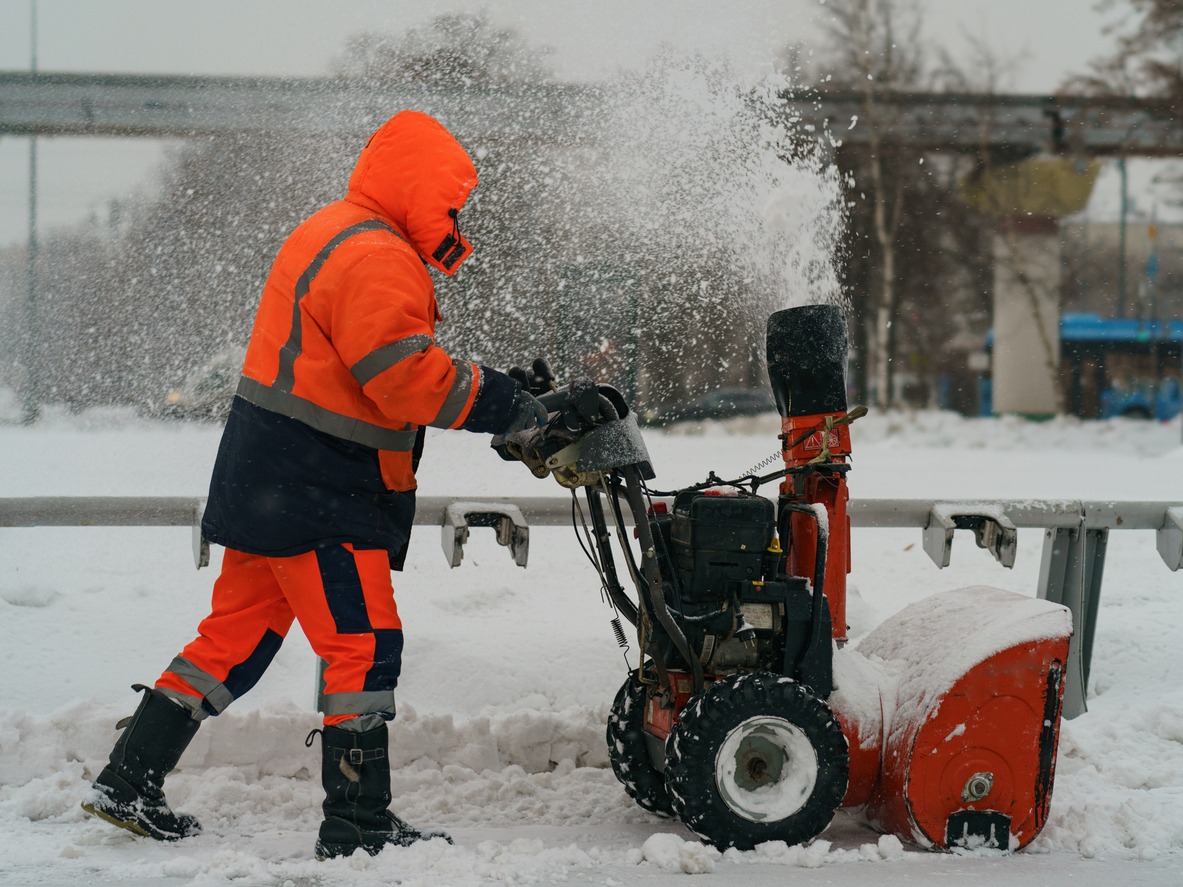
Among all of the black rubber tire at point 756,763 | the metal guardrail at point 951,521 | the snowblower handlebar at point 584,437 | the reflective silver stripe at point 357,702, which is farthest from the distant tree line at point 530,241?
the reflective silver stripe at point 357,702

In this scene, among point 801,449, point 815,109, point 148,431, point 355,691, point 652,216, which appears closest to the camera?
point 355,691

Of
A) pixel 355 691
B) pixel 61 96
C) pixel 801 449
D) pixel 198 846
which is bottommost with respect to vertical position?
pixel 198 846

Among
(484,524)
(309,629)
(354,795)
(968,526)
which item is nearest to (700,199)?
(968,526)

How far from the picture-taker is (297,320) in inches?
106

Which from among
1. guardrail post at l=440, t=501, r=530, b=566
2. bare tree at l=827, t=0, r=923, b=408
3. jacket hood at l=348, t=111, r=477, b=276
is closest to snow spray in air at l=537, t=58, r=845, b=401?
guardrail post at l=440, t=501, r=530, b=566

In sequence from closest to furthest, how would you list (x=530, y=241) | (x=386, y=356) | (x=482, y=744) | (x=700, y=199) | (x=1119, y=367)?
(x=386, y=356) < (x=482, y=744) < (x=700, y=199) < (x=530, y=241) < (x=1119, y=367)

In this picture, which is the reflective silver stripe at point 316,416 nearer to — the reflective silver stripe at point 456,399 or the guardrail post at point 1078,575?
the reflective silver stripe at point 456,399

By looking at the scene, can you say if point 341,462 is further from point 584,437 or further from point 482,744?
point 482,744

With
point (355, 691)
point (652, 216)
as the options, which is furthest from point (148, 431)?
point (355, 691)

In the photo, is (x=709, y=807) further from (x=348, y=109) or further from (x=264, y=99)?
(x=264, y=99)

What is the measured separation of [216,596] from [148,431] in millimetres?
9119

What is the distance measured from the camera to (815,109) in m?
16.9

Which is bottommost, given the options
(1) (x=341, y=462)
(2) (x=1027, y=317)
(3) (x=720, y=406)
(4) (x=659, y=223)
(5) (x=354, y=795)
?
(5) (x=354, y=795)

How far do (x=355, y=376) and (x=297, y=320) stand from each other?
0.72 ft
